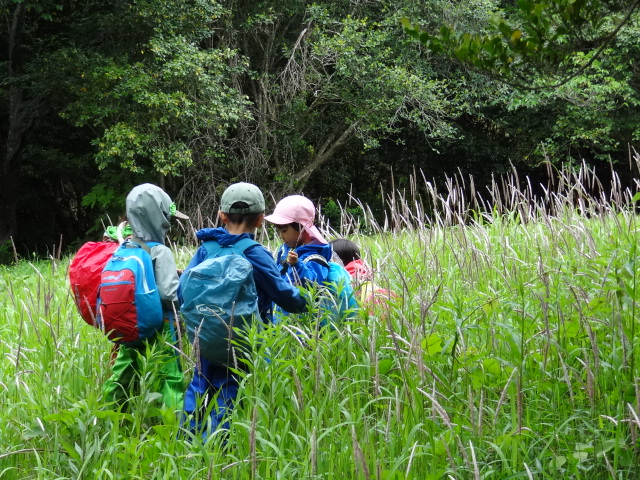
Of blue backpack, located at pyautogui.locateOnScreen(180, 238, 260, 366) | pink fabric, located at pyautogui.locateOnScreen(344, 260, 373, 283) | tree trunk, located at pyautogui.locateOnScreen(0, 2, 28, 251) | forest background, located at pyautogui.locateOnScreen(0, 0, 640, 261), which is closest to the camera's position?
blue backpack, located at pyautogui.locateOnScreen(180, 238, 260, 366)

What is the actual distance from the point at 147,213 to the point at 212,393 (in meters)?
0.90

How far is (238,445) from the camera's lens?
256 cm

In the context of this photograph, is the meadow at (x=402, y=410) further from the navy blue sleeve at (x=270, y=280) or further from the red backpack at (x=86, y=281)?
the red backpack at (x=86, y=281)

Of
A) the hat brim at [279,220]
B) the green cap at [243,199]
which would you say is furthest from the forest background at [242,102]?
the green cap at [243,199]

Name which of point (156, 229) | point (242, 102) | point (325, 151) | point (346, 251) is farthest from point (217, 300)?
point (325, 151)

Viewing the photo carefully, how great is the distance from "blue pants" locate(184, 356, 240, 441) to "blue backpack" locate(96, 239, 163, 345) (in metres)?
0.32

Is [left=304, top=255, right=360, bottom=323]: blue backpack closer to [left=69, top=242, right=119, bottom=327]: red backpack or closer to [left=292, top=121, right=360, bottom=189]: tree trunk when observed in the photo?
[left=69, top=242, right=119, bottom=327]: red backpack

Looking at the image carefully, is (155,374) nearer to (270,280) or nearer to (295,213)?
(270,280)

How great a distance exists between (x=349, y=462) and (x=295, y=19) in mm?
16183

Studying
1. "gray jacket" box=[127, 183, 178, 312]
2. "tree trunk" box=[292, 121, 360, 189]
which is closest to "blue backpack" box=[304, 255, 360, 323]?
"gray jacket" box=[127, 183, 178, 312]

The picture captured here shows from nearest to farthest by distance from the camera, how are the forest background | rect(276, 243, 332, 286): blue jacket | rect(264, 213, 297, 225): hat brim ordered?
rect(276, 243, 332, 286): blue jacket → rect(264, 213, 297, 225): hat brim → the forest background

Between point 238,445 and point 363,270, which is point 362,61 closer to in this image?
point 363,270

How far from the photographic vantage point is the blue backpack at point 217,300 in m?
2.75

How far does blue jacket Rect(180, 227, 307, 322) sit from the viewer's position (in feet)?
9.95
